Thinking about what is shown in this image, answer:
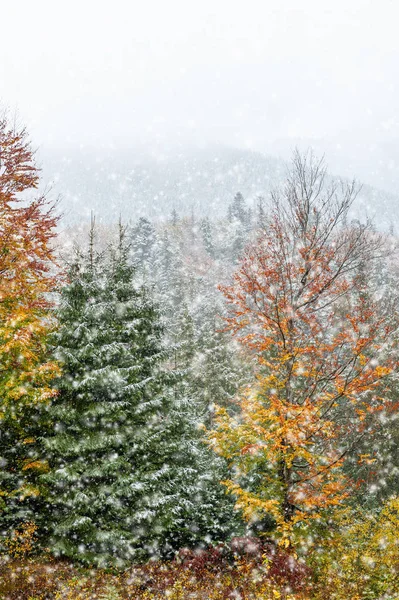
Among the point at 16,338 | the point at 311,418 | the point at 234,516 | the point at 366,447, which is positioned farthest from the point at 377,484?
the point at 16,338

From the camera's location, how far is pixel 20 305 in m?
10.8

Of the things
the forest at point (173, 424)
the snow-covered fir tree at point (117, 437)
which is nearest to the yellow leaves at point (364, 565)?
the forest at point (173, 424)

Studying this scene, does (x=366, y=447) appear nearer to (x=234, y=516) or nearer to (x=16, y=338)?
(x=234, y=516)

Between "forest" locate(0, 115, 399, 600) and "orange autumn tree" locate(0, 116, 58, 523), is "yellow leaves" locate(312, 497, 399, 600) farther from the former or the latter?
"orange autumn tree" locate(0, 116, 58, 523)

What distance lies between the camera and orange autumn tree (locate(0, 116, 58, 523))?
970 centimetres

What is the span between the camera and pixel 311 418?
8.78 m

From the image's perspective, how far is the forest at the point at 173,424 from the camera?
886 centimetres

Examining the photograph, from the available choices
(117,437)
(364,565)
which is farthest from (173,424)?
(364,565)

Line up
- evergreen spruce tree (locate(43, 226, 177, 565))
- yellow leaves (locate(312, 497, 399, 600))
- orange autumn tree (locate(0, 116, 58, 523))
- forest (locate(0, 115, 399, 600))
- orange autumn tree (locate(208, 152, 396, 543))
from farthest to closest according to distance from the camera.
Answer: evergreen spruce tree (locate(43, 226, 177, 565)) < orange autumn tree (locate(0, 116, 58, 523)) < orange autumn tree (locate(208, 152, 396, 543)) < forest (locate(0, 115, 399, 600)) < yellow leaves (locate(312, 497, 399, 600))

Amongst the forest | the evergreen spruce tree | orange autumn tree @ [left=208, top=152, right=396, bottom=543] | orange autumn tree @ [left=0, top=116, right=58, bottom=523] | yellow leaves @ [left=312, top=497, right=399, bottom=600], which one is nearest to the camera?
yellow leaves @ [left=312, top=497, right=399, bottom=600]

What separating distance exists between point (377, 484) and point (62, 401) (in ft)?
57.1

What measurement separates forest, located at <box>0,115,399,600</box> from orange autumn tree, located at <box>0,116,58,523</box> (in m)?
0.05

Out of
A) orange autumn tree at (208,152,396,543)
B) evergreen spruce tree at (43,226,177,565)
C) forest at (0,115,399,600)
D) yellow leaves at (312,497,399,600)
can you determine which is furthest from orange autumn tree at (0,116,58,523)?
yellow leaves at (312,497,399,600)

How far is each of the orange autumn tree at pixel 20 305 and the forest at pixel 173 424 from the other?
0.18 feet
